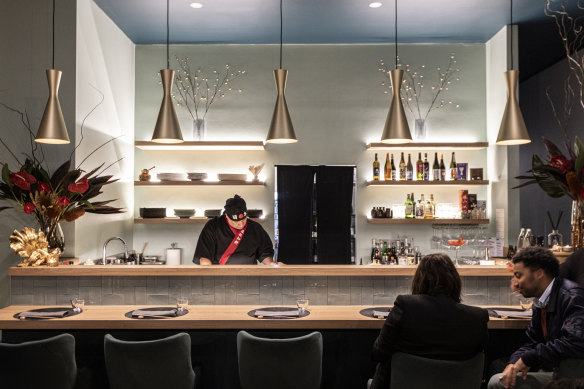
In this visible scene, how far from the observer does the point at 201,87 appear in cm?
592

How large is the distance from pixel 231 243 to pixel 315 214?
149 centimetres

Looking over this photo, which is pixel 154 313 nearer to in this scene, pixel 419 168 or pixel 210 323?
pixel 210 323

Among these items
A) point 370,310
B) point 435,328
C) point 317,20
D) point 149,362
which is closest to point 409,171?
point 317,20

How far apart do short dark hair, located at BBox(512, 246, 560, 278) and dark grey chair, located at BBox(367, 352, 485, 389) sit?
56cm

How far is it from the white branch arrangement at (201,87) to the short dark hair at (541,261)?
406cm

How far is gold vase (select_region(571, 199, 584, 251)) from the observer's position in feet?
12.1

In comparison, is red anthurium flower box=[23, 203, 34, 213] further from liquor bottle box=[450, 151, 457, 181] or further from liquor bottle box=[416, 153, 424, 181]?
liquor bottle box=[450, 151, 457, 181]

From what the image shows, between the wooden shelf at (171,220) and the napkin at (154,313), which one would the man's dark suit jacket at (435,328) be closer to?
the napkin at (154,313)

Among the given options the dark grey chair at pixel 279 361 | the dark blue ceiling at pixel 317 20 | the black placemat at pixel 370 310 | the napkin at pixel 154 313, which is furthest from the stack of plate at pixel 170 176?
the dark grey chair at pixel 279 361

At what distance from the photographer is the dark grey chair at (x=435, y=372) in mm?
2260

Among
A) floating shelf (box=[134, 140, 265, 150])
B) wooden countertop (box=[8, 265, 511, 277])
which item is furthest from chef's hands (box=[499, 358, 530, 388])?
floating shelf (box=[134, 140, 265, 150])

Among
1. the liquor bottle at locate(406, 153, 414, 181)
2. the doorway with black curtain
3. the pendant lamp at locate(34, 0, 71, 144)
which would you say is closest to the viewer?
the pendant lamp at locate(34, 0, 71, 144)

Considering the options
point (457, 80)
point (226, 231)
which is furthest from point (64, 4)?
point (457, 80)

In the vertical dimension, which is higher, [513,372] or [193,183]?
[193,183]
